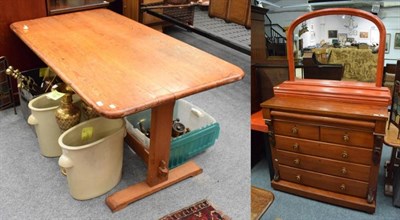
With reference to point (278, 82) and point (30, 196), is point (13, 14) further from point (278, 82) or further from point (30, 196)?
point (278, 82)

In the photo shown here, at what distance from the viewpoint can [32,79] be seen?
279 centimetres

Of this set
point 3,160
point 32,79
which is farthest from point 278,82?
point 32,79

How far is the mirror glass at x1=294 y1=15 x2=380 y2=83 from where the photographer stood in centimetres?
51

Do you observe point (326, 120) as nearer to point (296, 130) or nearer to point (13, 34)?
point (296, 130)

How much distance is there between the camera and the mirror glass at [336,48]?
509mm

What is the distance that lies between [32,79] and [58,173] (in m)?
0.89

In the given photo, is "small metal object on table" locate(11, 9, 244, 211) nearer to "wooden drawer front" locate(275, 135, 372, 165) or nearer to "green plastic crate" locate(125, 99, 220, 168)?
"green plastic crate" locate(125, 99, 220, 168)

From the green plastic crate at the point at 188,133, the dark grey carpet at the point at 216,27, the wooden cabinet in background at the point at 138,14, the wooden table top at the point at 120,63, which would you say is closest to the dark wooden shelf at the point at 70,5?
the wooden table top at the point at 120,63

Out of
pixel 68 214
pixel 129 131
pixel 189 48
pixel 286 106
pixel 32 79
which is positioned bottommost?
pixel 68 214

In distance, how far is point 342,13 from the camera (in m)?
0.51

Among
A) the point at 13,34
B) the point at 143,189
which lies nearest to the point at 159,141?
the point at 143,189

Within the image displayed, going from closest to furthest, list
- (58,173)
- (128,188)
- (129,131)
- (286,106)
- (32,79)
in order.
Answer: (286,106), (128,188), (58,173), (129,131), (32,79)

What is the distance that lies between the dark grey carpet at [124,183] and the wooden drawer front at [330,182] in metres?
1.13

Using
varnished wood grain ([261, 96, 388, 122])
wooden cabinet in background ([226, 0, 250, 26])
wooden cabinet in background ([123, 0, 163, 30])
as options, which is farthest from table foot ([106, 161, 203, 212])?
wooden cabinet in background ([123, 0, 163, 30])
